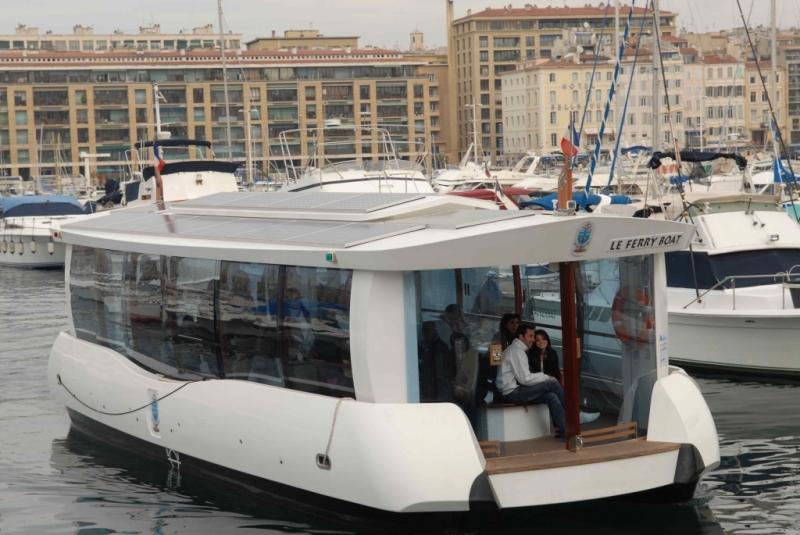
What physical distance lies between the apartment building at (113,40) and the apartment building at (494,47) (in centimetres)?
3417

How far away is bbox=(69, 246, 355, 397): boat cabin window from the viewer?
30.8 feet

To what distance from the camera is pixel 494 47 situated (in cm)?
15962

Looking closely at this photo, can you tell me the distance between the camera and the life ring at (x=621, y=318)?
9914 mm

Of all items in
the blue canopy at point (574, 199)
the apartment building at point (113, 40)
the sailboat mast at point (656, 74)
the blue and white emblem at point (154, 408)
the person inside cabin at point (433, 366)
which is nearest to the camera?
the person inside cabin at point (433, 366)

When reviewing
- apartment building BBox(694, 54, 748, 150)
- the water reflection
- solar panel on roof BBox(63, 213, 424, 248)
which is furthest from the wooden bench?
apartment building BBox(694, 54, 748, 150)

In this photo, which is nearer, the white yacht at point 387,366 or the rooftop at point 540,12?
the white yacht at point 387,366

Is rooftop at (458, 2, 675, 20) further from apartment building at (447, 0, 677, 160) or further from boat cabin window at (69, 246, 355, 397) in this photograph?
boat cabin window at (69, 246, 355, 397)

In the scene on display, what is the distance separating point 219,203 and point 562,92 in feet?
411

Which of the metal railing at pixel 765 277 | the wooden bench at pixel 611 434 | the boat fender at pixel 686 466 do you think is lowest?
the boat fender at pixel 686 466

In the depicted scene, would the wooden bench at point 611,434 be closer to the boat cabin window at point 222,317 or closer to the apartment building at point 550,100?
the boat cabin window at point 222,317

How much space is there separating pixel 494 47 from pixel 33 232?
121 meters

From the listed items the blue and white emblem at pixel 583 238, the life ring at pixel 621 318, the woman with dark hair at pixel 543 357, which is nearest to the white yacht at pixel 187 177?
the woman with dark hair at pixel 543 357

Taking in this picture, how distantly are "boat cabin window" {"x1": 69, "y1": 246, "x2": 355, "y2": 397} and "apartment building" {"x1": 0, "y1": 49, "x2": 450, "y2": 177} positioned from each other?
104698 mm

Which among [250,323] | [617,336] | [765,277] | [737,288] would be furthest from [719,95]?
[250,323]
